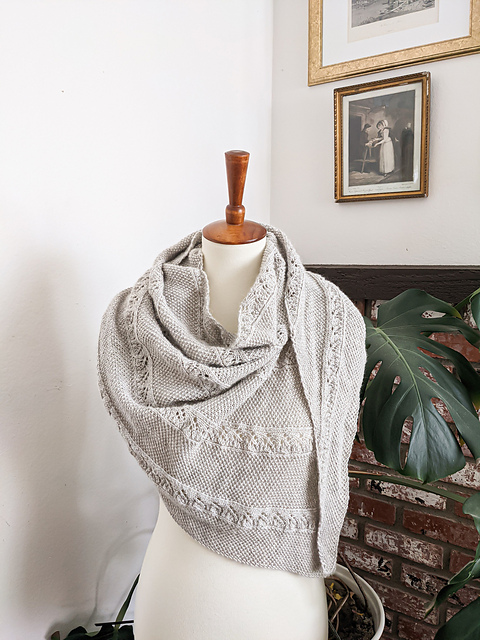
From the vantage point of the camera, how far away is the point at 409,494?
1.38 metres

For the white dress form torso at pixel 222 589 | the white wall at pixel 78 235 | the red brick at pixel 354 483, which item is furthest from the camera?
the red brick at pixel 354 483

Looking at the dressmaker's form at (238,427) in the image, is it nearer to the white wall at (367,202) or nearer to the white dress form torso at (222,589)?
the white dress form torso at (222,589)

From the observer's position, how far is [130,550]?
123cm

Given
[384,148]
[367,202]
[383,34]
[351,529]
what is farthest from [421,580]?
[383,34]

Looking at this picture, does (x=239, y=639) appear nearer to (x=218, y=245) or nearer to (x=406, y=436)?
(x=218, y=245)

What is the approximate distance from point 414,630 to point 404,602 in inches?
3.0

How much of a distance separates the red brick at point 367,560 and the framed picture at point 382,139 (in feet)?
3.57

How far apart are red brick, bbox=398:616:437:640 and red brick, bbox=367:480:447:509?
0.35 meters

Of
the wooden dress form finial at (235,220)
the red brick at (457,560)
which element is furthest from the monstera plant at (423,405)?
the red brick at (457,560)

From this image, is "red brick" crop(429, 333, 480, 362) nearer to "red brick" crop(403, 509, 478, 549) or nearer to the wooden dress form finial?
"red brick" crop(403, 509, 478, 549)

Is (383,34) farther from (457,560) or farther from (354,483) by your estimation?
(457,560)

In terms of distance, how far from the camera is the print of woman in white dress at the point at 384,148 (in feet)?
4.57

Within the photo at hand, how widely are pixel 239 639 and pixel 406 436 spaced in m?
0.80

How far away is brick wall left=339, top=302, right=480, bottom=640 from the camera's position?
1287 mm
